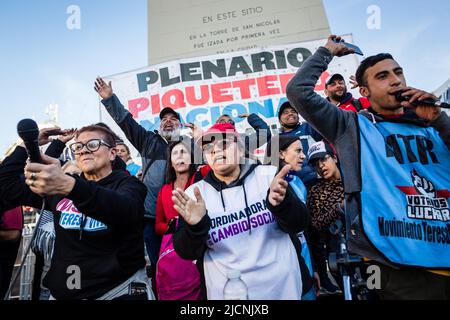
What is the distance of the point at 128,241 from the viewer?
1.84m

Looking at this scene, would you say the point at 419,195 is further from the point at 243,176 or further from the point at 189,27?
the point at 189,27

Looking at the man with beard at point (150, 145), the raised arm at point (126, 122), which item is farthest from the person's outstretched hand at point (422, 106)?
Answer: the raised arm at point (126, 122)

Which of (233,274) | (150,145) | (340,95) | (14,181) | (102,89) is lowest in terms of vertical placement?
(233,274)

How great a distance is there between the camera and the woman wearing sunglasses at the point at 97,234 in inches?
63.7

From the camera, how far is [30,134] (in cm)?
125

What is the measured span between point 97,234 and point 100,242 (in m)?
0.05

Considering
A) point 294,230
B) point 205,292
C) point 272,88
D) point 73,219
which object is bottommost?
point 205,292

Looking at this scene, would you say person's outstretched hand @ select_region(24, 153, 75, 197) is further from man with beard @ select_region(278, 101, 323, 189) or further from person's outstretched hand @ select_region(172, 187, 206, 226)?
man with beard @ select_region(278, 101, 323, 189)

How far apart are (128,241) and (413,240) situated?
1.49 m

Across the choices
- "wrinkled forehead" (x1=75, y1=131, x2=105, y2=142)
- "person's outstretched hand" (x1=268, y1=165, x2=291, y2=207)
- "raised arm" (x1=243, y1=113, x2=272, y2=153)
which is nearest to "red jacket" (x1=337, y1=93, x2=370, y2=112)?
"raised arm" (x1=243, y1=113, x2=272, y2=153)

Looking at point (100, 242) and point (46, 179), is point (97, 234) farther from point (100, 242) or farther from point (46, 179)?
point (46, 179)

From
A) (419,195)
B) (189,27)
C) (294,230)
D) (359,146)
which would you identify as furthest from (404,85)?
(189,27)

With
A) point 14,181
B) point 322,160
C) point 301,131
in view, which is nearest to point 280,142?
point 322,160

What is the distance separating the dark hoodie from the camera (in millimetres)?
1640
